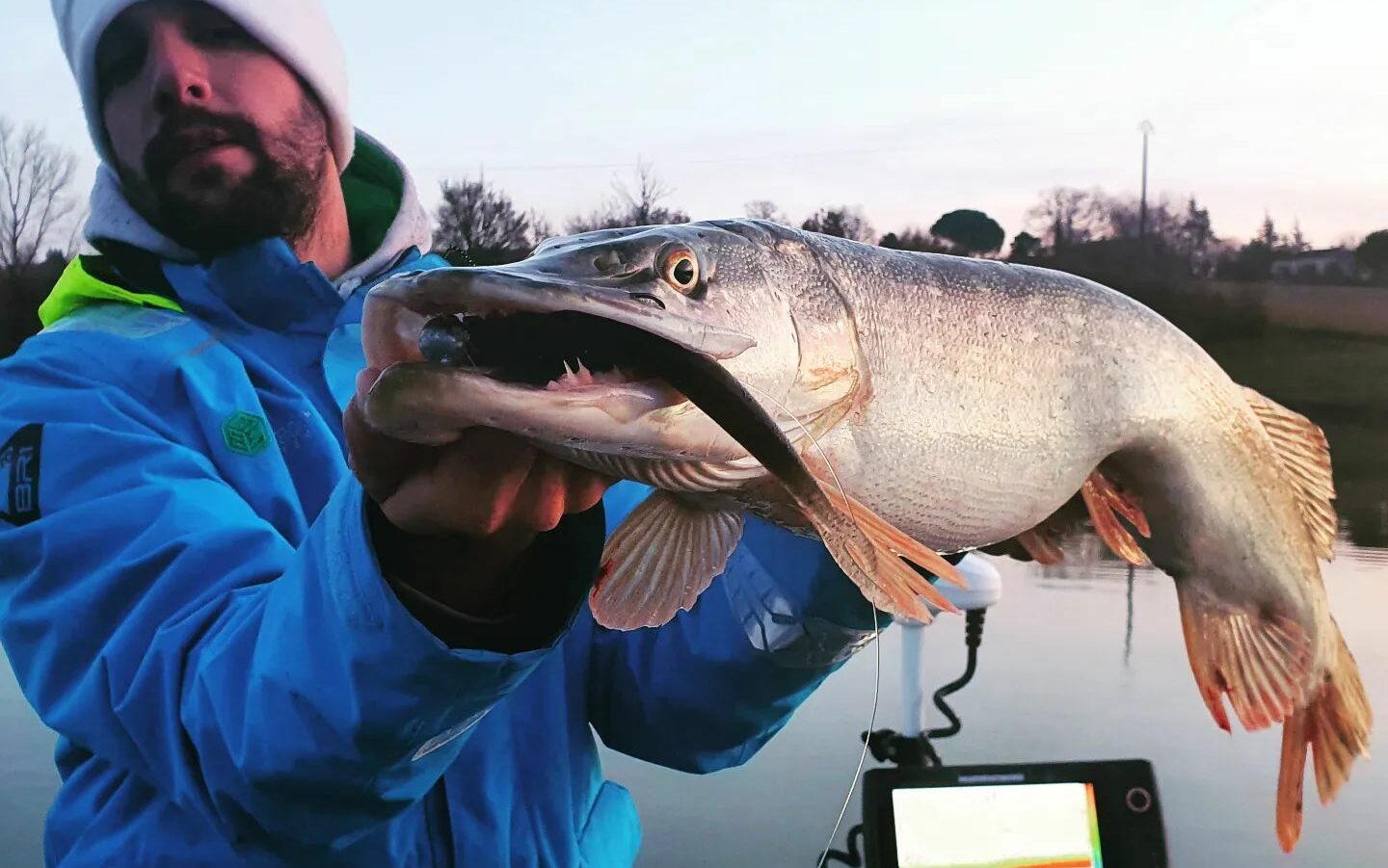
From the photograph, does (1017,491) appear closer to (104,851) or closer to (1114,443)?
(1114,443)

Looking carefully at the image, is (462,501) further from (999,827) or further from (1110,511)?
(999,827)

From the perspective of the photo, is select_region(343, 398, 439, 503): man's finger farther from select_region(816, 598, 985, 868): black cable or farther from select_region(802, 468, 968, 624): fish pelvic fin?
select_region(816, 598, 985, 868): black cable

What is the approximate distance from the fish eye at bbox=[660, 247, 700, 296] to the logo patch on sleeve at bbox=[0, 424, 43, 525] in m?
0.78

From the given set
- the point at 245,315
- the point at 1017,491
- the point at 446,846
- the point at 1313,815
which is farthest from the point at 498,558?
the point at 1313,815

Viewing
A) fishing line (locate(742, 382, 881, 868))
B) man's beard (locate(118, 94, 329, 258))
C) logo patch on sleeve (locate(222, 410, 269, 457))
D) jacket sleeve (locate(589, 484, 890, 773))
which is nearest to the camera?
fishing line (locate(742, 382, 881, 868))

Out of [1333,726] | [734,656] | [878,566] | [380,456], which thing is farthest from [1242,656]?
[380,456]

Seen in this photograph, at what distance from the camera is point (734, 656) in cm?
108

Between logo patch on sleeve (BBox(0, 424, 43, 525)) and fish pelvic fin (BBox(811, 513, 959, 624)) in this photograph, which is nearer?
fish pelvic fin (BBox(811, 513, 959, 624))

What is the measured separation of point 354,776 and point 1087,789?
1661 millimetres

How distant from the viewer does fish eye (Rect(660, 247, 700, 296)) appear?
2.06 ft

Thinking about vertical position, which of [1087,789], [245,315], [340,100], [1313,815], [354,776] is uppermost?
[340,100]

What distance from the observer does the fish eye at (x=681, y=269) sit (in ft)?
2.06

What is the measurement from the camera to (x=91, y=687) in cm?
92

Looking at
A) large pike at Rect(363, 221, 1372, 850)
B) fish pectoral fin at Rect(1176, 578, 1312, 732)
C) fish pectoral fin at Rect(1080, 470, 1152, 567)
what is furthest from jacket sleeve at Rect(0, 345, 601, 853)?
fish pectoral fin at Rect(1176, 578, 1312, 732)
